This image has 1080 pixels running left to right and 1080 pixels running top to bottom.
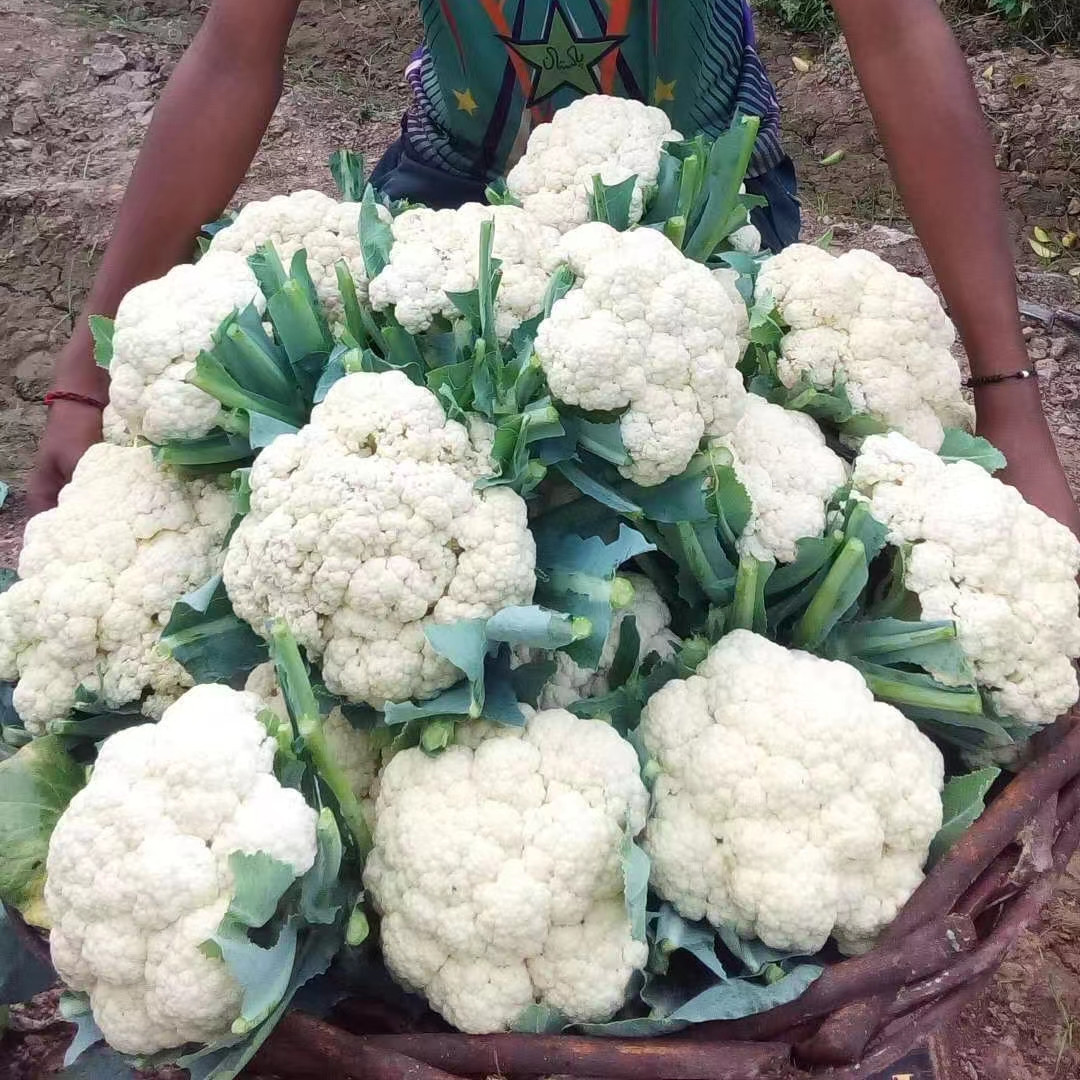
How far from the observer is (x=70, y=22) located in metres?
4.42

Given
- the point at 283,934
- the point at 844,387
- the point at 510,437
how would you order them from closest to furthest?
the point at 283,934 < the point at 510,437 < the point at 844,387

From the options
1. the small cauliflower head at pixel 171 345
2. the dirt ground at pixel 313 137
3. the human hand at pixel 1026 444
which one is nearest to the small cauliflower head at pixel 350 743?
the small cauliflower head at pixel 171 345

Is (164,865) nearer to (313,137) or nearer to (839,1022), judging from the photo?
(839,1022)

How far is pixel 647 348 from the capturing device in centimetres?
108

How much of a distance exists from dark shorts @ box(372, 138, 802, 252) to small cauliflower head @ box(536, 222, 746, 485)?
0.90 metres

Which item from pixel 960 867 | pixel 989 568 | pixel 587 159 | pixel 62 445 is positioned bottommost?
pixel 960 867

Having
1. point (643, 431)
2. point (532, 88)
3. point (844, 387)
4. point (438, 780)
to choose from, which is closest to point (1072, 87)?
point (532, 88)

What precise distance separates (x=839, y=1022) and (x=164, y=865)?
0.61 meters

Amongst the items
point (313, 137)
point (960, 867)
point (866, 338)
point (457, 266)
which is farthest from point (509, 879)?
point (313, 137)

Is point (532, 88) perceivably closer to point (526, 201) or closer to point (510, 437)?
point (526, 201)

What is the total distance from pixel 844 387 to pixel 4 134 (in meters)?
3.69

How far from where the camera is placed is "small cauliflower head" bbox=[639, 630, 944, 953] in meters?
0.98

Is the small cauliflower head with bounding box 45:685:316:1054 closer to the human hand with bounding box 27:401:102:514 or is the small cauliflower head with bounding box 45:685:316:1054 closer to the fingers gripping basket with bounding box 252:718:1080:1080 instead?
the fingers gripping basket with bounding box 252:718:1080:1080

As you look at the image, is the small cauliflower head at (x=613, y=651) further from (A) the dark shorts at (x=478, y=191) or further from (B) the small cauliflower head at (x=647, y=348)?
(A) the dark shorts at (x=478, y=191)
